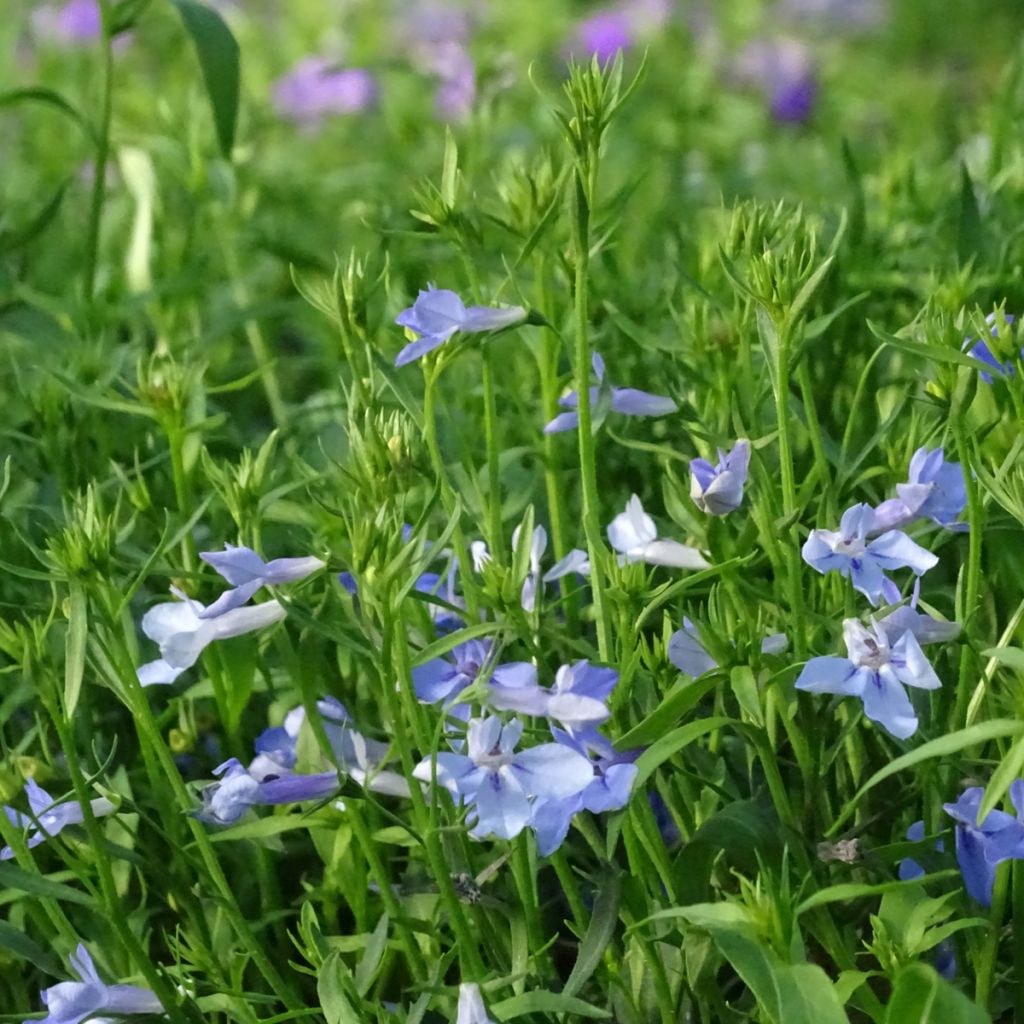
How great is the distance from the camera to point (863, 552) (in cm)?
77

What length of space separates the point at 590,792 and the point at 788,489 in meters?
0.19

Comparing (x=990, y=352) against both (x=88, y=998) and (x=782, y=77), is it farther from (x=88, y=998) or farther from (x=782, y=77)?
(x=782, y=77)

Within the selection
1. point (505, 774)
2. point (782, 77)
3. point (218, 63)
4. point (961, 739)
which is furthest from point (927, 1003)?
point (782, 77)

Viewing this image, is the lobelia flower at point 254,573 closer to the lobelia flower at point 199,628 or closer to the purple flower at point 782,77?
the lobelia flower at point 199,628

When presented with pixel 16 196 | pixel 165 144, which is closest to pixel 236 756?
pixel 165 144

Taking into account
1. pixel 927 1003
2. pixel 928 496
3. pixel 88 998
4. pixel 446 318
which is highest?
pixel 446 318

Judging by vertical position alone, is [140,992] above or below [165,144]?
below

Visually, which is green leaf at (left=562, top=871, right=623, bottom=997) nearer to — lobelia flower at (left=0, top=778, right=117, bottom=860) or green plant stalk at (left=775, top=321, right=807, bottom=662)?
green plant stalk at (left=775, top=321, right=807, bottom=662)

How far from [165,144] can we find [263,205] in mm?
434

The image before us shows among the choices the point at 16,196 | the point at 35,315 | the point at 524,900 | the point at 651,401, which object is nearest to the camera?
the point at 524,900

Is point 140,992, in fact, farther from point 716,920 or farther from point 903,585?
point 903,585

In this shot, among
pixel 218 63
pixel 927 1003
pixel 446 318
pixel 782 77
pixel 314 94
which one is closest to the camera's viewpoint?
pixel 927 1003

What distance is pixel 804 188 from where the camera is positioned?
78.8 inches

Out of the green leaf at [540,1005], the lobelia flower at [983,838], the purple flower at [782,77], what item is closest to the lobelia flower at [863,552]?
the lobelia flower at [983,838]
